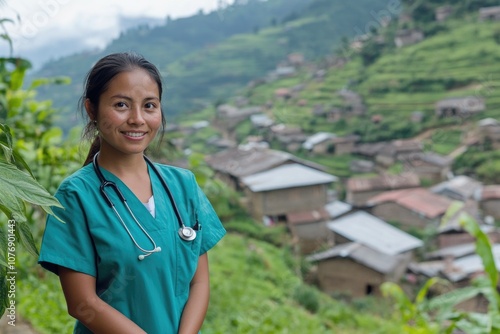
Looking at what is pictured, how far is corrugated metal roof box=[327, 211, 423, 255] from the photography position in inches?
615

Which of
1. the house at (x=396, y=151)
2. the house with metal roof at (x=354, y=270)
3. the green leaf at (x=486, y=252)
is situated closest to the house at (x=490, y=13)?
the house at (x=396, y=151)

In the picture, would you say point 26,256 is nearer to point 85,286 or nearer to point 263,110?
point 85,286

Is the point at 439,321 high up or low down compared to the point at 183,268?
down

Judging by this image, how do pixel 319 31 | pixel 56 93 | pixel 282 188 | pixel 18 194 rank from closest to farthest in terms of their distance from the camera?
pixel 18 194 < pixel 282 188 < pixel 56 93 < pixel 319 31

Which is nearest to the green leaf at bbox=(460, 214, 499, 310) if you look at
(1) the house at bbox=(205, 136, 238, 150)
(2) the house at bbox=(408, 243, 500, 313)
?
(2) the house at bbox=(408, 243, 500, 313)

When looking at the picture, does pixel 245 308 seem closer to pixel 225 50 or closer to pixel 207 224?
pixel 207 224

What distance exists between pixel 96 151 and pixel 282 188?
49.1ft

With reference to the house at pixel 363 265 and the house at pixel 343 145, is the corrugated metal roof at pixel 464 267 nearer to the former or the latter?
the house at pixel 363 265

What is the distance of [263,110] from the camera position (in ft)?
123

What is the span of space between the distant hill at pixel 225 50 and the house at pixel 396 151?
79.1 feet

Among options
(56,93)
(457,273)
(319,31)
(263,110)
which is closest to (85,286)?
(457,273)

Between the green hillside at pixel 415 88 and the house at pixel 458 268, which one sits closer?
the house at pixel 458 268

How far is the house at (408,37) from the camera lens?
3697 cm

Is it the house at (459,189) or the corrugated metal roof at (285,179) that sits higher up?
the corrugated metal roof at (285,179)
